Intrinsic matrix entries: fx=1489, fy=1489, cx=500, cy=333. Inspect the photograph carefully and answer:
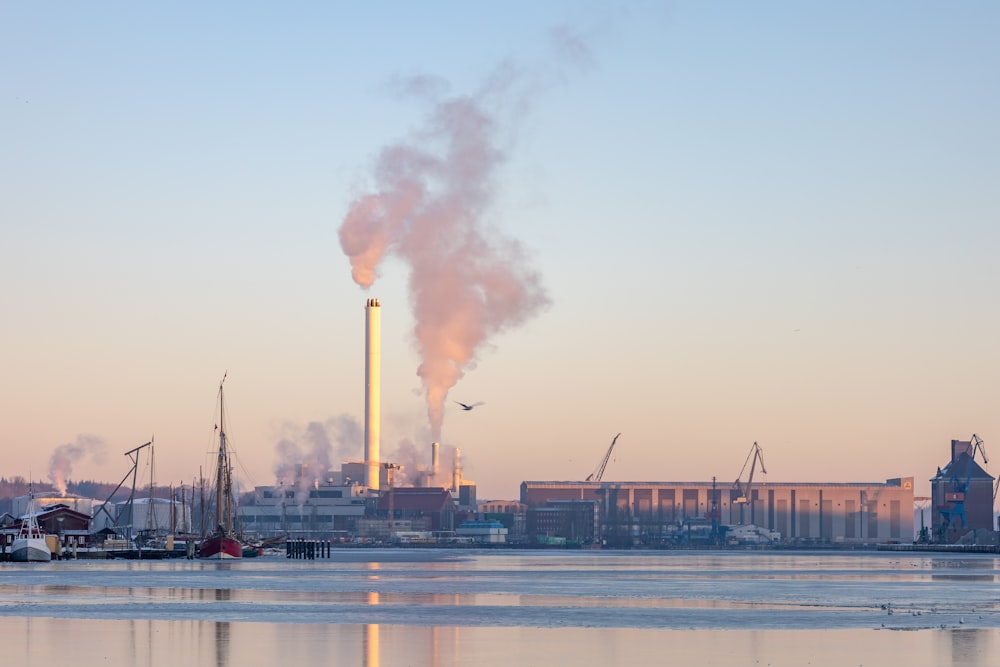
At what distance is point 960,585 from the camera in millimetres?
79750

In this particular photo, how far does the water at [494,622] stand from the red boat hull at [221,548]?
52.6 metres

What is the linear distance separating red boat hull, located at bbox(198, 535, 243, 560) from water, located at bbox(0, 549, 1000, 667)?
2071 inches

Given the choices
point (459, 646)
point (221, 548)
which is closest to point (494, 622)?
point (459, 646)

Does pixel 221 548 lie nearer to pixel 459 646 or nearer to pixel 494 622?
pixel 494 622

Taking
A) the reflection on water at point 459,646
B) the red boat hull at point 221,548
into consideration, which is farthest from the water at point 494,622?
the red boat hull at point 221,548

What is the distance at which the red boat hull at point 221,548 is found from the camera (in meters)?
131

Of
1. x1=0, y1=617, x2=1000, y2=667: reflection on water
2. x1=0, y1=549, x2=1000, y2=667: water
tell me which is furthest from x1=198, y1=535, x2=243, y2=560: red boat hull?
x1=0, y1=617, x2=1000, y2=667: reflection on water

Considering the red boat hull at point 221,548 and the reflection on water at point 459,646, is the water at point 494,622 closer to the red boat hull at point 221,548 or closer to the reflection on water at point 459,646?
the reflection on water at point 459,646

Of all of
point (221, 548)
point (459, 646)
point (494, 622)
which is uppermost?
point (459, 646)

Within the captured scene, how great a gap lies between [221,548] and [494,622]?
289 feet

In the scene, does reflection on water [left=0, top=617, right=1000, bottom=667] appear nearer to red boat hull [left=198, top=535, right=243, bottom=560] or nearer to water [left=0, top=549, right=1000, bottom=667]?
water [left=0, top=549, right=1000, bottom=667]

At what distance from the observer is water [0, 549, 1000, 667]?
121 ft

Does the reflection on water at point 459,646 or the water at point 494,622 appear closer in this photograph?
the reflection on water at point 459,646

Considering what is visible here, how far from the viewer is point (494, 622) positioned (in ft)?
153
